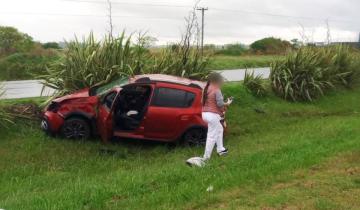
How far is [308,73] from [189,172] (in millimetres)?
12079

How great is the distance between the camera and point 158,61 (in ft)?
50.6

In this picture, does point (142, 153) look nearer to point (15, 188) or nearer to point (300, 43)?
point (15, 188)

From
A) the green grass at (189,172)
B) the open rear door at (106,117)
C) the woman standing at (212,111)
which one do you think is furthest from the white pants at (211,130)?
the open rear door at (106,117)

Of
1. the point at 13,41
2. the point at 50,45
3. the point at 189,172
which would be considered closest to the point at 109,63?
the point at 189,172

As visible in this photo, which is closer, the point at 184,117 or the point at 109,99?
the point at 109,99

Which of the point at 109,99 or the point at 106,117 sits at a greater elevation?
the point at 109,99

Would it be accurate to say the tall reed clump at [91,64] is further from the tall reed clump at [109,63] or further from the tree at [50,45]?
the tree at [50,45]

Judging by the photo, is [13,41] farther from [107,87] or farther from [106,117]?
[106,117]

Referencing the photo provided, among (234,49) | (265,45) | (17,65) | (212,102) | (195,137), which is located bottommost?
(234,49)

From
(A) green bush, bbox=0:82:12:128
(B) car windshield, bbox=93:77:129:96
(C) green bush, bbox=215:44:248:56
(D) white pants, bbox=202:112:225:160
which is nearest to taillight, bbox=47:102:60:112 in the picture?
(B) car windshield, bbox=93:77:129:96

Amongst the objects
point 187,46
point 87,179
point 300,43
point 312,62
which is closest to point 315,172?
point 87,179

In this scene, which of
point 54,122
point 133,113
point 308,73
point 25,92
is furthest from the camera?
point 308,73

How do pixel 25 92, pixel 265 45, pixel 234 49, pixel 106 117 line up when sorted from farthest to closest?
pixel 265 45, pixel 234 49, pixel 25 92, pixel 106 117

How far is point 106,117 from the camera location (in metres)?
11.5
